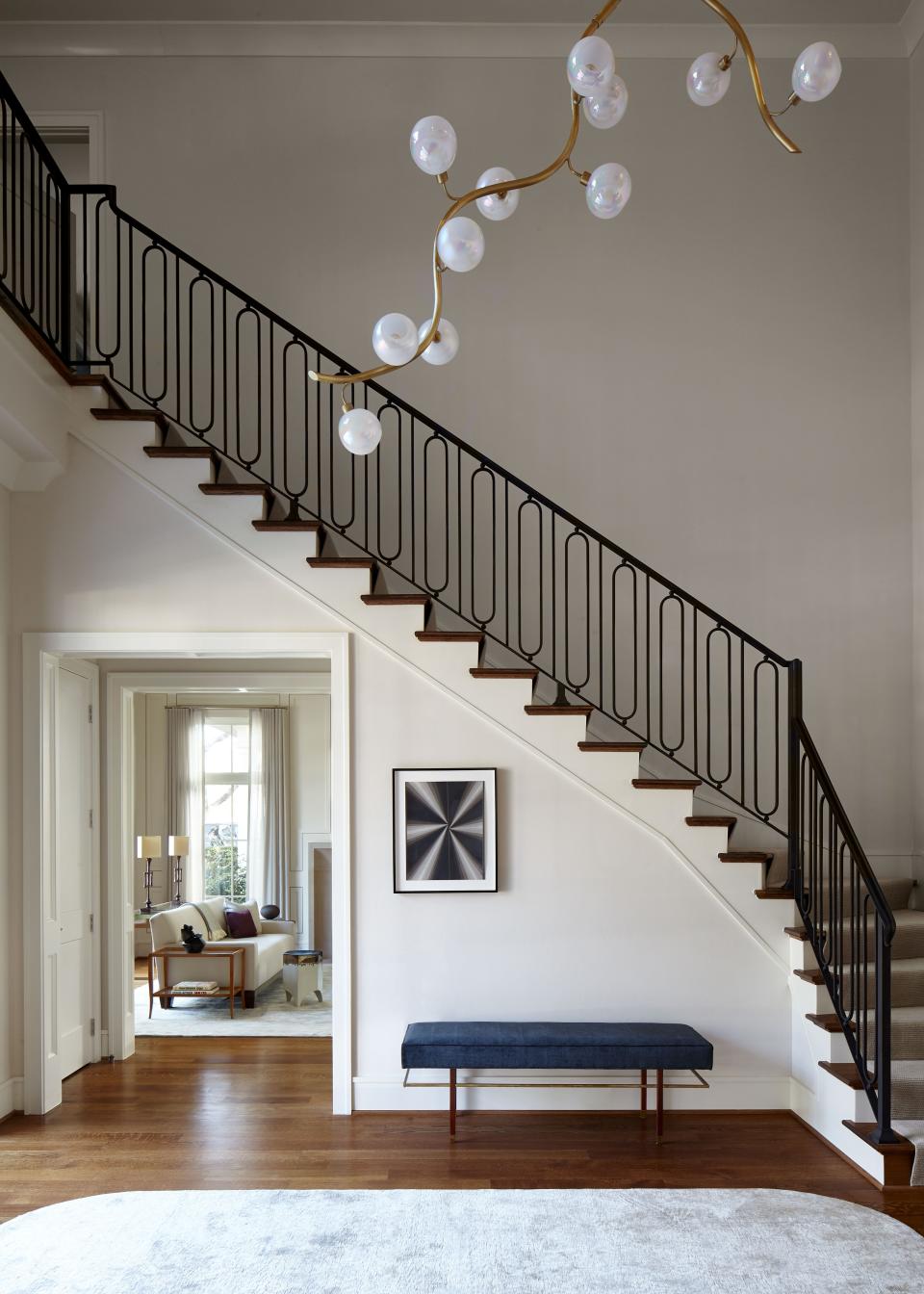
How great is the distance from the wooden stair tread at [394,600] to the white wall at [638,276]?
66.5 inches

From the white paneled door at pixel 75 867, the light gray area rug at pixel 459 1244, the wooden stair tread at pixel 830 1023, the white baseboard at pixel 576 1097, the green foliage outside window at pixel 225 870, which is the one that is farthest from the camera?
the green foliage outside window at pixel 225 870

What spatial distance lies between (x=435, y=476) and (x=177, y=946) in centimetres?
466

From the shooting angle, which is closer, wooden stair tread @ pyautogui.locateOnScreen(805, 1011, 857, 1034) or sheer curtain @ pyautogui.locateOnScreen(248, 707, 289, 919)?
wooden stair tread @ pyautogui.locateOnScreen(805, 1011, 857, 1034)

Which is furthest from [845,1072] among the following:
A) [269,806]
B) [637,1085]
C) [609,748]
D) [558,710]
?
[269,806]

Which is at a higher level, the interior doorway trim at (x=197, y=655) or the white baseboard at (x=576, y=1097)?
the interior doorway trim at (x=197, y=655)

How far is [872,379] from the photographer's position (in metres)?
7.06

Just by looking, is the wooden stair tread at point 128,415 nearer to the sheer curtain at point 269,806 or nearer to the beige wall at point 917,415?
the beige wall at point 917,415

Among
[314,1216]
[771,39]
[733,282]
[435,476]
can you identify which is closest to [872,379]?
[733,282]

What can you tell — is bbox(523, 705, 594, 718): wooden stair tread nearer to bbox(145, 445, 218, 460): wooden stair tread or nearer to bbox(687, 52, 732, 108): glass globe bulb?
bbox(145, 445, 218, 460): wooden stair tread

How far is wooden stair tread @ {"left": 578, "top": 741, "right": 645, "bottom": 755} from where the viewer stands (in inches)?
225

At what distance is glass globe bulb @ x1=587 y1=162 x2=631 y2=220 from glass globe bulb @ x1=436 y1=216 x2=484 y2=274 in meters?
0.45

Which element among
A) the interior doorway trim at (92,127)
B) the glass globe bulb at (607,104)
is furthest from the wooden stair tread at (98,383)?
the glass globe bulb at (607,104)

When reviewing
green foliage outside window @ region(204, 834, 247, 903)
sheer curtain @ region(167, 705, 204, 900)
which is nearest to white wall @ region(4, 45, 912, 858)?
sheer curtain @ region(167, 705, 204, 900)

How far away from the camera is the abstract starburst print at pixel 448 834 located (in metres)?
5.74
